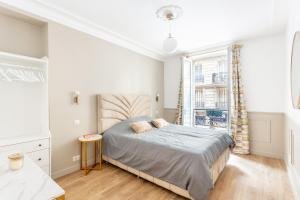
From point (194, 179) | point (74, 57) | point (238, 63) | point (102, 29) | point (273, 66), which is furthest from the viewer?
point (238, 63)

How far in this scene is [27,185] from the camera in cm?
96

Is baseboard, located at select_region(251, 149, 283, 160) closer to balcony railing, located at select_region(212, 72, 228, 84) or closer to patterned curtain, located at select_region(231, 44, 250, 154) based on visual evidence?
patterned curtain, located at select_region(231, 44, 250, 154)

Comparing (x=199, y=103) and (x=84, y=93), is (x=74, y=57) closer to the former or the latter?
(x=84, y=93)

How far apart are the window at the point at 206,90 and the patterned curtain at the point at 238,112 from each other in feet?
3.37

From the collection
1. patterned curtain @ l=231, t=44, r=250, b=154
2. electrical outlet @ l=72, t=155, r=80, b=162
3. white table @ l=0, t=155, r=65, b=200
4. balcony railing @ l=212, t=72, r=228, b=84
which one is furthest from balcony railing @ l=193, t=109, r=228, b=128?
white table @ l=0, t=155, r=65, b=200

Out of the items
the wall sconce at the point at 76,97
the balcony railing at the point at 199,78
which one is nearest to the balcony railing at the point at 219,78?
the balcony railing at the point at 199,78

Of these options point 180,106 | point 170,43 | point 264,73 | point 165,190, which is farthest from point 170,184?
point 264,73

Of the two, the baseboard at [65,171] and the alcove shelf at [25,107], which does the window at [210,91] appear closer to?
the baseboard at [65,171]

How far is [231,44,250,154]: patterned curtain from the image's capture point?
3.74m

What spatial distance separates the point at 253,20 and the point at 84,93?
3545 mm

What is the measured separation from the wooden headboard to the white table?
200 cm

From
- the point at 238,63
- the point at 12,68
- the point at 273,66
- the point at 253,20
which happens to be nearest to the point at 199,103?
the point at 238,63

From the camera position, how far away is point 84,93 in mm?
3029

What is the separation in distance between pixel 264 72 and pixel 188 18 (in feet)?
7.64
